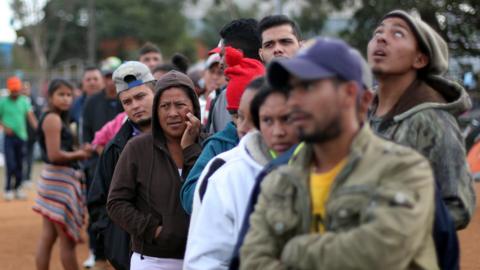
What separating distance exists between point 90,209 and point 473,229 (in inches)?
207

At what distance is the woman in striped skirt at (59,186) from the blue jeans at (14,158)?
896cm

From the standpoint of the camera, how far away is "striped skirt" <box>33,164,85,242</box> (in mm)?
8539

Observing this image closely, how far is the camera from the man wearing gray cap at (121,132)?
616cm

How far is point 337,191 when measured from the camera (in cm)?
294

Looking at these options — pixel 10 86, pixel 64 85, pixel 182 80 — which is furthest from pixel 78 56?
pixel 182 80

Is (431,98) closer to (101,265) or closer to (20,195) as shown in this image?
(101,265)

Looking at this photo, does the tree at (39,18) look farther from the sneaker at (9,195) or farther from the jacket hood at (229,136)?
the jacket hood at (229,136)

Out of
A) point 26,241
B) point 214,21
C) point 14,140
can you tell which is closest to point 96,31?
point 214,21

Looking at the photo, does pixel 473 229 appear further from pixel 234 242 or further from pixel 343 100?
pixel 343 100

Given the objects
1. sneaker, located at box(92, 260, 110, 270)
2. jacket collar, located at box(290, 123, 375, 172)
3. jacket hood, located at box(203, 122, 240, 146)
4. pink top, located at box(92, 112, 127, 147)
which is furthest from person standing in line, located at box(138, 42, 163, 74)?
jacket collar, located at box(290, 123, 375, 172)

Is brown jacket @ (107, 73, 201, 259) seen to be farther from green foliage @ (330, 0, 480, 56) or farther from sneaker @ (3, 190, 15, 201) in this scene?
sneaker @ (3, 190, 15, 201)

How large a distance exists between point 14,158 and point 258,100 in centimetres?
1460

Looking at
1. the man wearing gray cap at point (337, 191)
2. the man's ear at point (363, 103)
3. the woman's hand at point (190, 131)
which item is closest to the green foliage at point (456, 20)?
the woman's hand at point (190, 131)

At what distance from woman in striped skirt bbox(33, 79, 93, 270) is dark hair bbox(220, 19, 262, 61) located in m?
2.91
